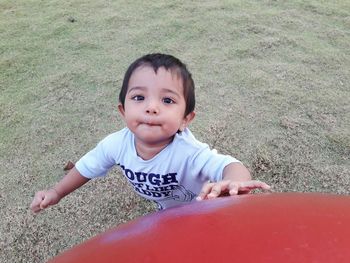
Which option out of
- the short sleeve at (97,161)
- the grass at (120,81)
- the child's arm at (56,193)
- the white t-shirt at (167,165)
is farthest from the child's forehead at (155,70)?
the grass at (120,81)

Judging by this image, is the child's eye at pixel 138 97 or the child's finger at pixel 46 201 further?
the child's finger at pixel 46 201

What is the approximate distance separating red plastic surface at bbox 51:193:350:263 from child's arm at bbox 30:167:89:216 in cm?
49

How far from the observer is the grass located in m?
1.94

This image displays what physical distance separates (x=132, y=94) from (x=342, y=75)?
5.71 ft

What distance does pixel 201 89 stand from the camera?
258 centimetres

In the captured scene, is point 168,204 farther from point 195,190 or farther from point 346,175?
point 346,175

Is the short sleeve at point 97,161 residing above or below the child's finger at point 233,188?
below

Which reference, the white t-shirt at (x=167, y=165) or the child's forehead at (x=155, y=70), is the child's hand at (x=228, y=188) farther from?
the child's forehead at (x=155, y=70)

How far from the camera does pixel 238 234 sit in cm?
79

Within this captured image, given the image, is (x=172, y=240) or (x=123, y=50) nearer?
(x=172, y=240)

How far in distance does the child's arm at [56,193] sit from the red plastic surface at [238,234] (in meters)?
0.49

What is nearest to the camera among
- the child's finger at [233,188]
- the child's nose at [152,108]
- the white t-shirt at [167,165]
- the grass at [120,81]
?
the child's finger at [233,188]

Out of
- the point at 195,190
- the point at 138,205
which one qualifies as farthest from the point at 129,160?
the point at 138,205

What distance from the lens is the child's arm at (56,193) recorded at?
1.45m
